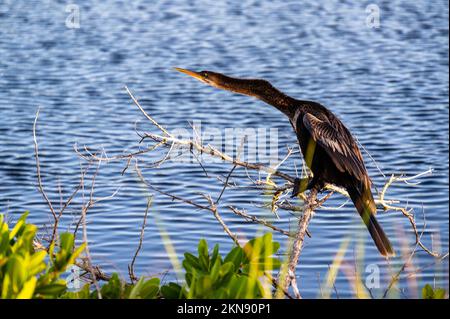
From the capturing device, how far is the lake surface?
8219 mm

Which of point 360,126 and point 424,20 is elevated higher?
point 360,126

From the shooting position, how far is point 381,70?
1680cm

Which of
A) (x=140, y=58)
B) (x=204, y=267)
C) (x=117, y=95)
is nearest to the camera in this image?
(x=204, y=267)

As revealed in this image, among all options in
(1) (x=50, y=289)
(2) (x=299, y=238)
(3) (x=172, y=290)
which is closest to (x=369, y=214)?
(2) (x=299, y=238)

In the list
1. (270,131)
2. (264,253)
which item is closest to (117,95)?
(270,131)

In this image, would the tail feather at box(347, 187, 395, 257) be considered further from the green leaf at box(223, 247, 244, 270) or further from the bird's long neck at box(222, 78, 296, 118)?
the green leaf at box(223, 247, 244, 270)

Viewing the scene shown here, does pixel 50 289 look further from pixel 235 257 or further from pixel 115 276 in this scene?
pixel 235 257

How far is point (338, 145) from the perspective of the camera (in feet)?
18.0

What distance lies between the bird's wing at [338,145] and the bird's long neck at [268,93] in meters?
0.24

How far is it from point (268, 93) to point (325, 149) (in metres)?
0.60

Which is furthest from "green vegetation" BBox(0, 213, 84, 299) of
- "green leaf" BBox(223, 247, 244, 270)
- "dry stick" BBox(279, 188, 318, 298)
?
"dry stick" BBox(279, 188, 318, 298)

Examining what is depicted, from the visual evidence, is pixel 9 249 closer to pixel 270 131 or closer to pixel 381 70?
pixel 270 131

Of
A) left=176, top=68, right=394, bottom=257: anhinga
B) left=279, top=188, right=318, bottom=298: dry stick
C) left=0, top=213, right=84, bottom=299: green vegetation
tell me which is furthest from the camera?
left=176, top=68, right=394, bottom=257: anhinga

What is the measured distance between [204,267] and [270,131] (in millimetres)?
8381
